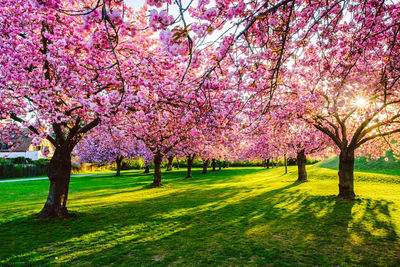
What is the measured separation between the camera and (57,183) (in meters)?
9.90

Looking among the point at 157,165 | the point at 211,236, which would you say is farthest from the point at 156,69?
the point at 157,165

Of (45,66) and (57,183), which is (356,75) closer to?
(45,66)

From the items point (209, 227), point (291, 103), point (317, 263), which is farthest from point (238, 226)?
point (291, 103)

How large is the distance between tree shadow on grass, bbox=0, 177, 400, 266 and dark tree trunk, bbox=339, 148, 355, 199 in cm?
144

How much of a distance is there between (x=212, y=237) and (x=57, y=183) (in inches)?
284

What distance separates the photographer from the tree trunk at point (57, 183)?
991cm

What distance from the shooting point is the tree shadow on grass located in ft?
19.2

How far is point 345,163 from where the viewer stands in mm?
12984

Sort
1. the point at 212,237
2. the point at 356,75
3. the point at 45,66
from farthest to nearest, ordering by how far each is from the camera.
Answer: the point at 356,75 < the point at 45,66 < the point at 212,237

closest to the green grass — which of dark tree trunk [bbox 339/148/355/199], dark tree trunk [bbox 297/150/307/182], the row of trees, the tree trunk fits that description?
the tree trunk

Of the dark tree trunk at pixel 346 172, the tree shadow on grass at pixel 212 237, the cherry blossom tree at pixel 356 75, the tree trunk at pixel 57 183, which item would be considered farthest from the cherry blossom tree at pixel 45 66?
the dark tree trunk at pixel 346 172

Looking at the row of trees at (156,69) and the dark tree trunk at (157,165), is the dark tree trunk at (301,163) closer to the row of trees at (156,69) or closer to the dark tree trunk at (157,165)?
the row of trees at (156,69)

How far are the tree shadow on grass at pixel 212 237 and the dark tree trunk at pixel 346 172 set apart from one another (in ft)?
4.73

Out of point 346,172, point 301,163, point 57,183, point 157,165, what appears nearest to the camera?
point 57,183
